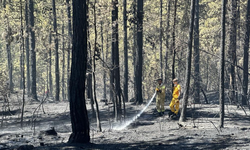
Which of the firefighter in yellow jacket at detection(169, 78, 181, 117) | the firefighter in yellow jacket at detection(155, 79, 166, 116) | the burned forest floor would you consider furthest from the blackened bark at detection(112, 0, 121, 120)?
the firefighter in yellow jacket at detection(169, 78, 181, 117)

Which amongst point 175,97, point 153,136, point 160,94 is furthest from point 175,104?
point 153,136

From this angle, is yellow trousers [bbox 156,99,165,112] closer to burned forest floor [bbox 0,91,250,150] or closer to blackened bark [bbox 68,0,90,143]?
burned forest floor [bbox 0,91,250,150]

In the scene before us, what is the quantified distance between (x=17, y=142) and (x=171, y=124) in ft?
21.9

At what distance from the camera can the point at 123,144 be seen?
10219 mm

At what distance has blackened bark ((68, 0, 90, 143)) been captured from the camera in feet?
30.5

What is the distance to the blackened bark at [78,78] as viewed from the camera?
9305 mm

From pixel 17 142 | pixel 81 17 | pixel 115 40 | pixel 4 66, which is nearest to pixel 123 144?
pixel 17 142

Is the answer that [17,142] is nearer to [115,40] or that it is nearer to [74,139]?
[74,139]

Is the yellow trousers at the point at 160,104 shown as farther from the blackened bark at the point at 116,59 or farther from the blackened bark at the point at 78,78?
the blackened bark at the point at 78,78

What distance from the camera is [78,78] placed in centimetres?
929

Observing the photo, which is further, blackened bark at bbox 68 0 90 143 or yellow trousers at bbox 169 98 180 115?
yellow trousers at bbox 169 98 180 115

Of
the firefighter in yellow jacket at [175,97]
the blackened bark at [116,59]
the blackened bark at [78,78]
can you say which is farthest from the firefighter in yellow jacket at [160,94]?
the blackened bark at [78,78]

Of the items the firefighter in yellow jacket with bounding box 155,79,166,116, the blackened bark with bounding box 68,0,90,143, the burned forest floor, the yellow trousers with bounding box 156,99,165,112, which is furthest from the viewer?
the yellow trousers with bounding box 156,99,165,112

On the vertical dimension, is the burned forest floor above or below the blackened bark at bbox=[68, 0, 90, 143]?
below
